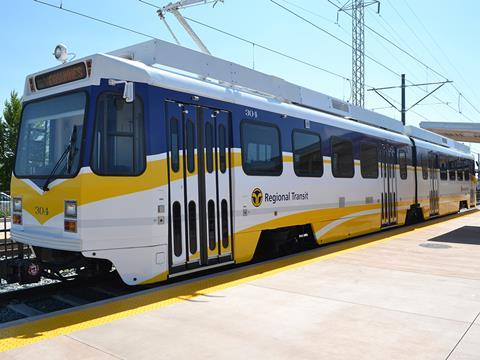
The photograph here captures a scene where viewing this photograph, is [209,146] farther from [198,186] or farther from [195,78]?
[195,78]

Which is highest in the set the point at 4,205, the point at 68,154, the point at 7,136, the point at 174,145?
the point at 7,136

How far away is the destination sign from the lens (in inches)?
242

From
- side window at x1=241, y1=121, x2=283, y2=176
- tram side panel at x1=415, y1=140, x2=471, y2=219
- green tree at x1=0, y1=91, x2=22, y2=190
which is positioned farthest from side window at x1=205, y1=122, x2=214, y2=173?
green tree at x1=0, y1=91, x2=22, y2=190

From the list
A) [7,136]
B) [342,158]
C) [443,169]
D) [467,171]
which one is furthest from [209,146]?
[7,136]

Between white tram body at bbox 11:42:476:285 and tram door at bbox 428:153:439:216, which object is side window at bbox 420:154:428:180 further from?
white tram body at bbox 11:42:476:285

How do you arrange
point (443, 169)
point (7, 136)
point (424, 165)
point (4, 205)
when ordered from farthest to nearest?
point (7, 136) < point (4, 205) < point (443, 169) < point (424, 165)

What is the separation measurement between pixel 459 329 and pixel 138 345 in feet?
10.1

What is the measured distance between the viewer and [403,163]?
1435cm

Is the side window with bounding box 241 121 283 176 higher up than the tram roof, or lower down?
lower down

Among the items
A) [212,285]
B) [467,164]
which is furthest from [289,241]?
[467,164]

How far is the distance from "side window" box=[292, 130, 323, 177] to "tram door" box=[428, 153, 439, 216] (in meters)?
8.85

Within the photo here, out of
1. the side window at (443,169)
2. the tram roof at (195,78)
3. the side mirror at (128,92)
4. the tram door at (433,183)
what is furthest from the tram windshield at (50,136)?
the side window at (443,169)

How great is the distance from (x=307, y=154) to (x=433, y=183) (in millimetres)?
9897

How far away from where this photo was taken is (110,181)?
582 centimetres
